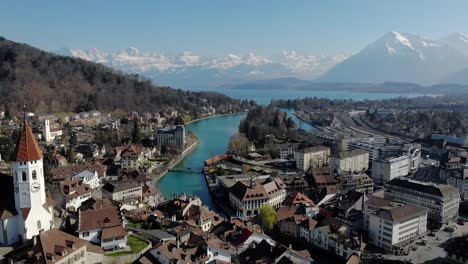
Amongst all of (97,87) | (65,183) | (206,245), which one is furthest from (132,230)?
(97,87)

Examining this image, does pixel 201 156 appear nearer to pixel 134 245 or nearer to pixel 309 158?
pixel 309 158

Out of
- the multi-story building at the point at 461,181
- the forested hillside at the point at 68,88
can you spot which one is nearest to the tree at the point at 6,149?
the forested hillside at the point at 68,88

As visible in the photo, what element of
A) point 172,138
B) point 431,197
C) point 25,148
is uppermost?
point 25,148

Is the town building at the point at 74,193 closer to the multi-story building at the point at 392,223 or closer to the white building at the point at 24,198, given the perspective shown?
the white building at the point at 24,198

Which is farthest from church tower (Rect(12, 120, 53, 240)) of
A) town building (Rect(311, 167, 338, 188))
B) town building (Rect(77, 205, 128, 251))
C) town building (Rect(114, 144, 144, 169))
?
town building (Rect(114, 144, 144, 169))

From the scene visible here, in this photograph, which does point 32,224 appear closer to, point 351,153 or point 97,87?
point 351,153

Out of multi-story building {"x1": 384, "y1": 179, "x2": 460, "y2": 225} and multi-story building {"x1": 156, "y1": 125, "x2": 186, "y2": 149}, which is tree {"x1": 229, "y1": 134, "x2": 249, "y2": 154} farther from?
multi-story building {"x1": 384, "y1": 179, "x2": 460, "y2": 225}

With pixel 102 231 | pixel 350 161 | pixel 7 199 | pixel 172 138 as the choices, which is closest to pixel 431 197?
pixel 350 161
